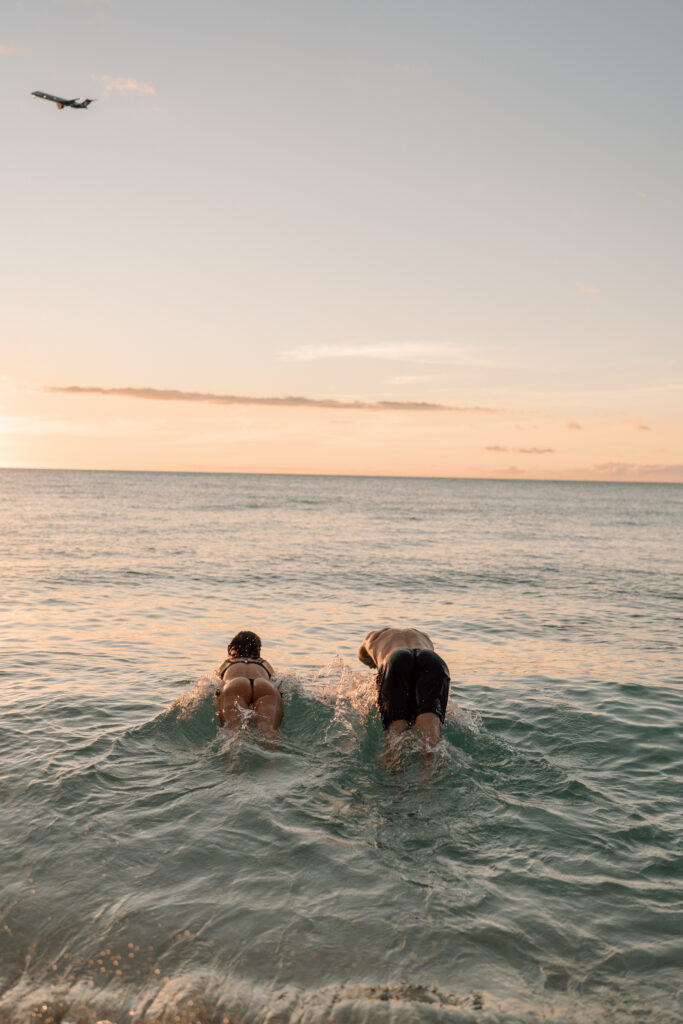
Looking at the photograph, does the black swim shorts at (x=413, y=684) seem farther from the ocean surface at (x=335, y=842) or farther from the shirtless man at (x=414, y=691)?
the ocean surface at (x=335, y=842)

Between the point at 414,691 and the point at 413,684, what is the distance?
8 cm

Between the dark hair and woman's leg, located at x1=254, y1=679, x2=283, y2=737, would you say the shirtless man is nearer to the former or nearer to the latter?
woman's leg, located at x1=254, y1=679, x2=283, y2=737

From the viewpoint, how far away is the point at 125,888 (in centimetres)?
561

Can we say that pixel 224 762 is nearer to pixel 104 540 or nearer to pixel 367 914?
pixel 367 914

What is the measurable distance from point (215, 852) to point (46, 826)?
1.66 meters

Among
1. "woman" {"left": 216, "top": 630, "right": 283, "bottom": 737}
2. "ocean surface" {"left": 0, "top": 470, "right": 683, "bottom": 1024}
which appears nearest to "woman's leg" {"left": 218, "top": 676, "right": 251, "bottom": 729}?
"woman" {"left": 216, "top": 630, "right": 283, "bottom": 737}

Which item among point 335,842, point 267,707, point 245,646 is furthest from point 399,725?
point 245,646

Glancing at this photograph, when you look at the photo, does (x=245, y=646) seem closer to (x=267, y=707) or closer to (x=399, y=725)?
(x=267, y=707)

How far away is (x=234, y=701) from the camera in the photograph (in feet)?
28.8

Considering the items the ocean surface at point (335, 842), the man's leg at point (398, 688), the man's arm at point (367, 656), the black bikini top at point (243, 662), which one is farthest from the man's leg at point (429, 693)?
the black bikini top at point (243, 662)

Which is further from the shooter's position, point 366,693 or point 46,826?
point 366,693

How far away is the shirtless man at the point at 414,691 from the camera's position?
8.19m

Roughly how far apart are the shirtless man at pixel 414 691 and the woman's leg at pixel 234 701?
1.68 m

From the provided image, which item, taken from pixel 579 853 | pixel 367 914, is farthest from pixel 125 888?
pixel 579 853
